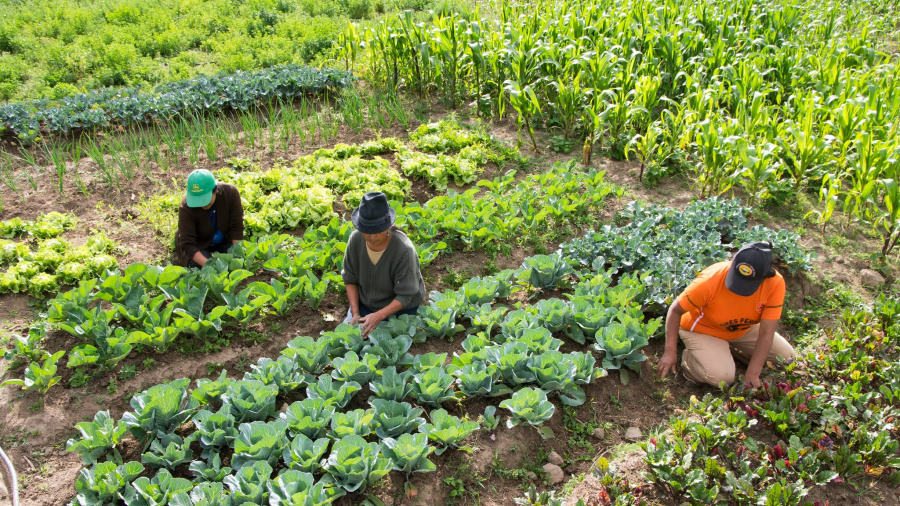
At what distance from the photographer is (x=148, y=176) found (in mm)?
6223

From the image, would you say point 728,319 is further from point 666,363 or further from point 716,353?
point 666,363

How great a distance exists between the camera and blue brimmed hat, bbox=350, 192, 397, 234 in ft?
11.6

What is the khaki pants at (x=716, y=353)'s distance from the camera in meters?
3.88

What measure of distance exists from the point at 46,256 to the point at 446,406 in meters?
3.42

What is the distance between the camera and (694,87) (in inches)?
275

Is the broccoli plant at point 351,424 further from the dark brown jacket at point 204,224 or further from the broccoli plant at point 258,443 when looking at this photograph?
the dark brown jacket at point 204,224

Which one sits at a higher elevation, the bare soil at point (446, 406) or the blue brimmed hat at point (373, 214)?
the blue brimmed hat at point (373, 214)

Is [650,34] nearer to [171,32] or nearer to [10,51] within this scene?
[171,32]

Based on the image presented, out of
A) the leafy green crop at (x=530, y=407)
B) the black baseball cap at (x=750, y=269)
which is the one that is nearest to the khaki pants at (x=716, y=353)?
the black baseball cap at (x=750, y=269)

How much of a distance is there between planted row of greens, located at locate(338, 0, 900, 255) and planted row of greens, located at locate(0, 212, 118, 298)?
14.9ft

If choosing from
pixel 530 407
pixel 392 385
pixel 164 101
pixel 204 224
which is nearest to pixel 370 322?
pixel 392 385

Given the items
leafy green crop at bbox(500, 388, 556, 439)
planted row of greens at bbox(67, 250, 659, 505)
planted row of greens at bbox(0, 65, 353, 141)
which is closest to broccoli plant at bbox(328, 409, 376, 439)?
planted row of greens at bbox(67, 250, 659, 505)

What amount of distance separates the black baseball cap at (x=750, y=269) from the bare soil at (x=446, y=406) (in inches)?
33.4

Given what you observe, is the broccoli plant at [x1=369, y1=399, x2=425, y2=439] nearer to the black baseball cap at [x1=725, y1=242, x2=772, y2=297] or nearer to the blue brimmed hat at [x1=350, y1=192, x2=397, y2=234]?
the blue brimmed hat at [x1=350, y1=192, x2=397, y2=234]
